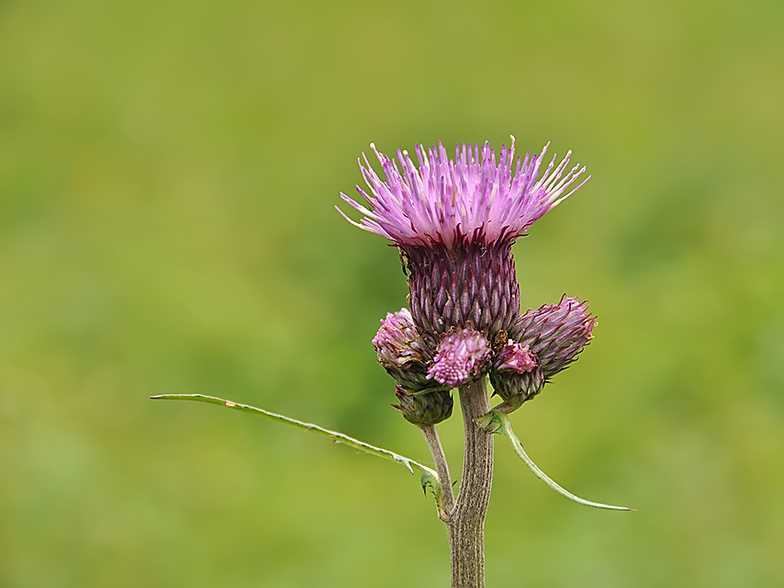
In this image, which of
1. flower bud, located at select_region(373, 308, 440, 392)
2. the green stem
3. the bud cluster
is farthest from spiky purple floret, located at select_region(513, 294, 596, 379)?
the green stem

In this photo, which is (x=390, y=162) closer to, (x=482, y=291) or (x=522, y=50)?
(x=482, y=291)

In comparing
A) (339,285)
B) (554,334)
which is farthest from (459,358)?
(339,285)

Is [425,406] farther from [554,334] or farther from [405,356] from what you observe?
[554,334]

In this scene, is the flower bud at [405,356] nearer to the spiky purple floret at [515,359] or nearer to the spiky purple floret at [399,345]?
the spiky purple floret at [399,345]

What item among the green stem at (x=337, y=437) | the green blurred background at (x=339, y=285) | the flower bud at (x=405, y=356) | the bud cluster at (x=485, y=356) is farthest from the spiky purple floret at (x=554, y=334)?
the green blurred background at (x=339, y=285)

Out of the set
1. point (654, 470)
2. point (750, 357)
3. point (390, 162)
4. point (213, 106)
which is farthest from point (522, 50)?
point (390, 162)
